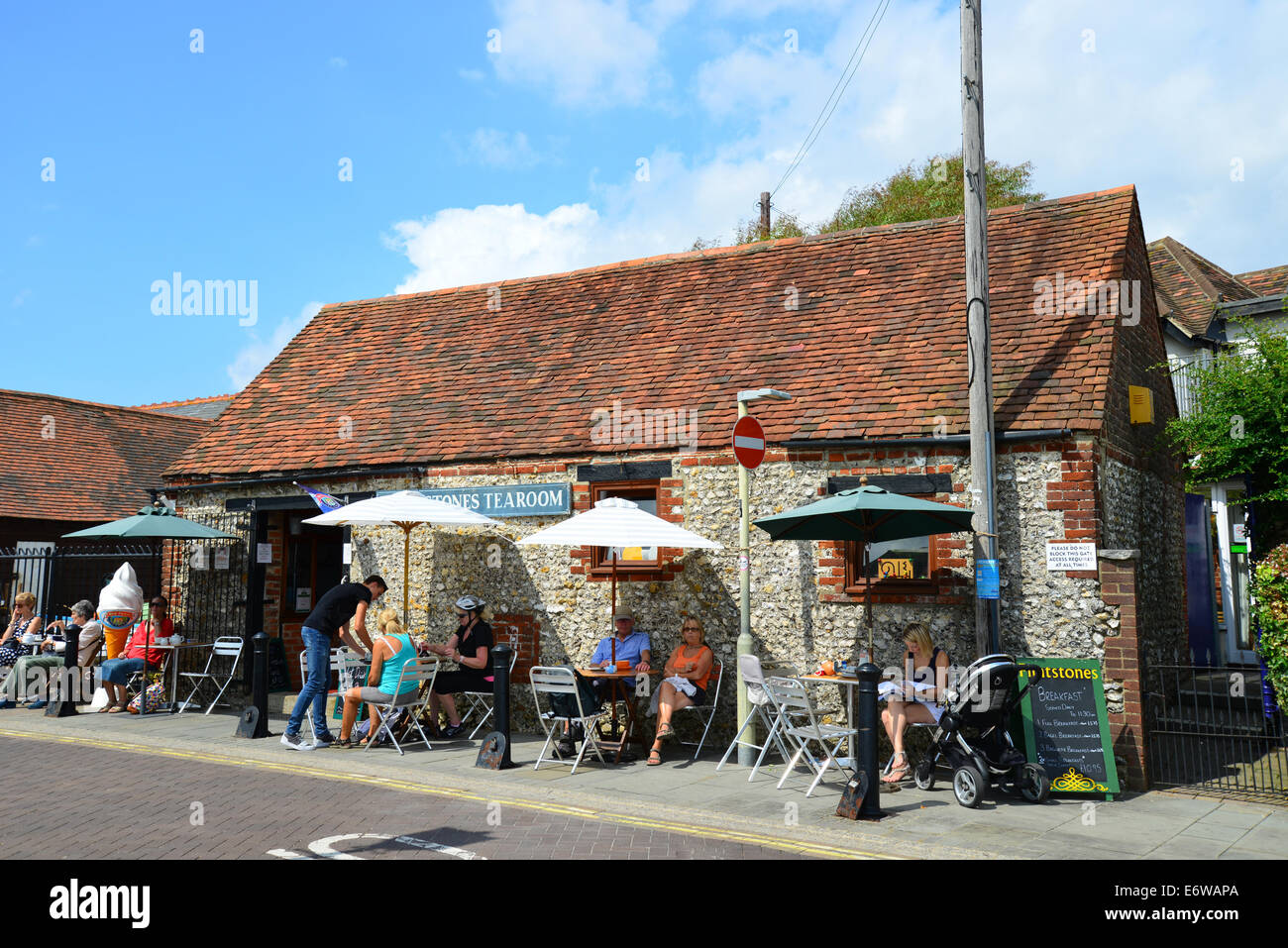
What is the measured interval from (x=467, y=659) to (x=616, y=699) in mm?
1722

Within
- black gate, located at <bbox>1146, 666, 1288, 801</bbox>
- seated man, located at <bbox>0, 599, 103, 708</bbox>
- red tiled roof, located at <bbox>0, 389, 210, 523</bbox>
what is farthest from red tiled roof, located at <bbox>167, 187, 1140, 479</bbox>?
red tiled roof, located at <bbox>0, 389, 210, 523</bbox>

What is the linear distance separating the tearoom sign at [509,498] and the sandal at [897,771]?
4760 mm

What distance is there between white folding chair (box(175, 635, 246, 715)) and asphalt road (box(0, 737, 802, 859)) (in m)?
3.89

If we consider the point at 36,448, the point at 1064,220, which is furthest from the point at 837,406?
the point at 36,448

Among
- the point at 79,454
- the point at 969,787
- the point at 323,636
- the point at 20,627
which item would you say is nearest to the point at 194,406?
the point at 79,454

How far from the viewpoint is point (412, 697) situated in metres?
10.7

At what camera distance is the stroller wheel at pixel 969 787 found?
306 inches

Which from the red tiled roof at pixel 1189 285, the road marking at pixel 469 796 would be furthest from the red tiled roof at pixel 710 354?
the red tiled roof at pixel 1189 285

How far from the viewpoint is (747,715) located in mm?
9641

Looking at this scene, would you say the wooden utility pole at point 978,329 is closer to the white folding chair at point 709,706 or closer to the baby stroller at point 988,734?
the baby stroller at point 988,734

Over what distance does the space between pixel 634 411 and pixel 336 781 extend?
542cm

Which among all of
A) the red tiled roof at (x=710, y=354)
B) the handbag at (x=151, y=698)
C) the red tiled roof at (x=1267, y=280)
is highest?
the red tiled roof at (x=1267, y=280)

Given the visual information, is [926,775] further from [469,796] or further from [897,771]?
[469,796]
